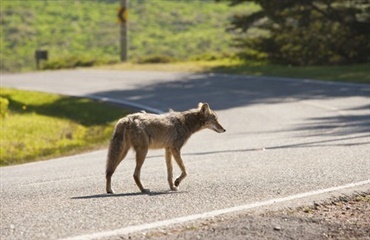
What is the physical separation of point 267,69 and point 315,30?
13.6 ft

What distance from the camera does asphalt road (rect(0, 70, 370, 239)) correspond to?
331 inches

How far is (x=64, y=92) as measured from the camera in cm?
3053

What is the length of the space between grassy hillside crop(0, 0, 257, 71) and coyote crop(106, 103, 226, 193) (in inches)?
1598

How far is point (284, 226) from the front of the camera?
7730 millimetres

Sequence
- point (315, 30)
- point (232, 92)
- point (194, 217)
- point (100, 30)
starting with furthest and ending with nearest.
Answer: point (100, 30) → point (315, 30) → point (232, 92) → point (194, 217)

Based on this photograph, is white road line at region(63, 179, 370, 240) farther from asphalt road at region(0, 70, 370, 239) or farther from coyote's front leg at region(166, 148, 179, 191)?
coyote's front leg at region(166, 148, 179, 191)

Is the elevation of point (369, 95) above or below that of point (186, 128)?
below

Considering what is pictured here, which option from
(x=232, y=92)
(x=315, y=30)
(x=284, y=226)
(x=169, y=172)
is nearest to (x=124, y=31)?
(x=315, y=30)

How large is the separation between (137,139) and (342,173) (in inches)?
108

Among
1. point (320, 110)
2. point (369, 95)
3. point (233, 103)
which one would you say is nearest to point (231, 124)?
point (320, 110)

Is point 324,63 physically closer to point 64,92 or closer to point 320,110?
point 64,92

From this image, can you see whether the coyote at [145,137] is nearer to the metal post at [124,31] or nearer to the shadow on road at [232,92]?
the shadow on road at [232,92]

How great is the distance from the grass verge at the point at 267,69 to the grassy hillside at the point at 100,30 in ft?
39.6

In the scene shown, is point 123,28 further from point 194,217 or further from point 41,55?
point 194,217
